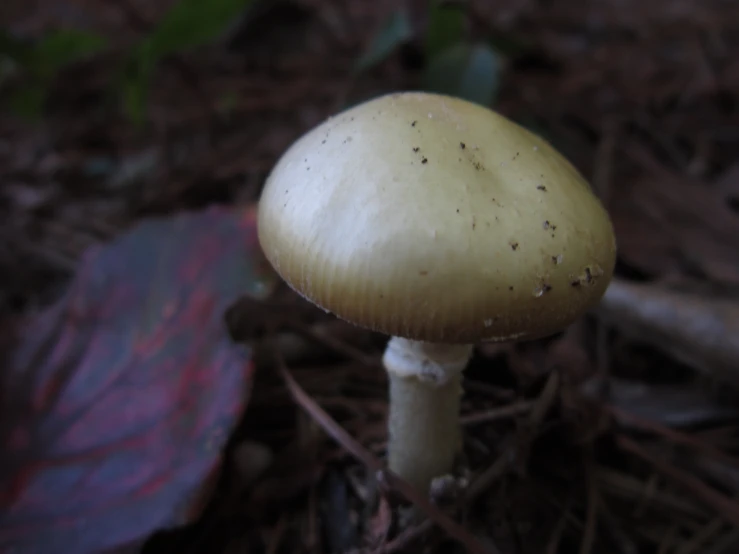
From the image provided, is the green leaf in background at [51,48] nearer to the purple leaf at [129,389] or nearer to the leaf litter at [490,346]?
the leaf litter at [490,346]

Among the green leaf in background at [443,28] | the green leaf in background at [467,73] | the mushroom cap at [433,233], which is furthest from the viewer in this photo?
the green leaf in background at [443,28]

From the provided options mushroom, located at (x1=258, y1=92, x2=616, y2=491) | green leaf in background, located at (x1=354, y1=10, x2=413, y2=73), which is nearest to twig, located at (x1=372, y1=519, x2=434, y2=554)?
mushroom, located at (x1=258, y1=92, x2=616, y2=491)

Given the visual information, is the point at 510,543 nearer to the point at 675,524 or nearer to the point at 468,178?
the point at 675,524

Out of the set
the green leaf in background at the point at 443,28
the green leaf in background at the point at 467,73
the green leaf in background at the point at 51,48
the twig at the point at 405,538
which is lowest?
the twig at the point at 405,538

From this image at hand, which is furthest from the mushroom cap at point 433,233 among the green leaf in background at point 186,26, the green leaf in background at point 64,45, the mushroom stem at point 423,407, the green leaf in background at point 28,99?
the green leaf in background at point 28,99

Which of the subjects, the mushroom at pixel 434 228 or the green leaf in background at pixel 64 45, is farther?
the green leaf in background at pixel 64 45

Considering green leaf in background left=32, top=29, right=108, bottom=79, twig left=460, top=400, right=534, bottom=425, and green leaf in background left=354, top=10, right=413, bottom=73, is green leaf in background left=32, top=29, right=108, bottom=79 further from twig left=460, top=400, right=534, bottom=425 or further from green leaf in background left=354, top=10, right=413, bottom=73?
twig left=460, top=400, right=534, bottom=425

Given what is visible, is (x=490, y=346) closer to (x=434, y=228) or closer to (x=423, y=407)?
(x=423, y=407)
